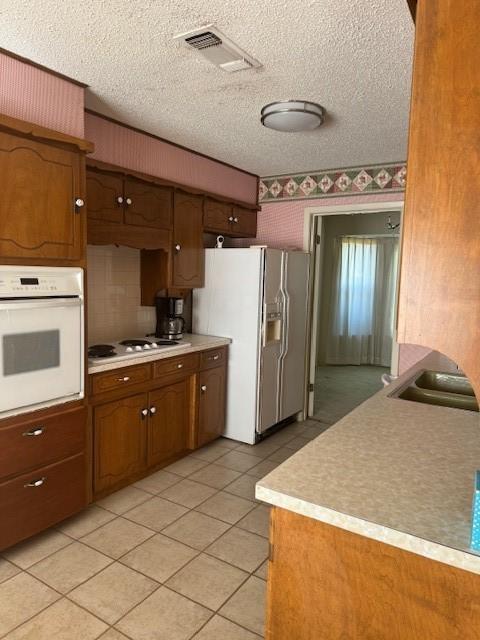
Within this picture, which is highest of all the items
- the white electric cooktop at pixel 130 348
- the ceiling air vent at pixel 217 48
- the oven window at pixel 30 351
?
the ceiling air vent at pixel 217 48

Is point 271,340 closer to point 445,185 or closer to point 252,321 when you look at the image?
point 252,321

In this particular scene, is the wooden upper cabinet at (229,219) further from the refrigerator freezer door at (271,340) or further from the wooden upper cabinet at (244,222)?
the refrigerator freezer door at (271,340)

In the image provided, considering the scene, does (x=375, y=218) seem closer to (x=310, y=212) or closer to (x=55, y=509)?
(x=310, y=212)

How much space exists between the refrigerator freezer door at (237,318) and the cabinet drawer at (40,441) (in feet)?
Result: 5.33

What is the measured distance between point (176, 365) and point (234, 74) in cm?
194

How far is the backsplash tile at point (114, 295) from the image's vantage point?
3287 millimetres

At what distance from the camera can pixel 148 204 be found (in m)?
3.23

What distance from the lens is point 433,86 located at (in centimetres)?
85

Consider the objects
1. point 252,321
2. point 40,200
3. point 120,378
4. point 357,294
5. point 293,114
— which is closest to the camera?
point 40,200

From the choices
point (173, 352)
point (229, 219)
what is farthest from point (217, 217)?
point (173, 352)

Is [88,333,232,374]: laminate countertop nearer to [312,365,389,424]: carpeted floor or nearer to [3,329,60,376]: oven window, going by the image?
[3,329,60,376]: oven window

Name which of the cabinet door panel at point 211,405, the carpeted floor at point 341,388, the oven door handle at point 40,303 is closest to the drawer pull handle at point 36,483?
the oven door handle at point 40,303

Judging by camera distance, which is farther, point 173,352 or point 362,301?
point 362,301

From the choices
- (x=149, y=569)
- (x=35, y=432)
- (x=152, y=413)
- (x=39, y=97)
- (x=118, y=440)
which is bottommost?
(x=149, y=569)
